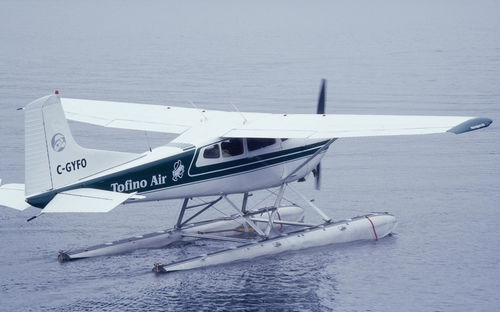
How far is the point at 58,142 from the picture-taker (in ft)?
57.9

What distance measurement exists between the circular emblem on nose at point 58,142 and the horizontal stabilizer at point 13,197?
4.25 feet

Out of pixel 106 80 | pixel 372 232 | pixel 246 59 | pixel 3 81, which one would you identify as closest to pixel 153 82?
pixel 106 80

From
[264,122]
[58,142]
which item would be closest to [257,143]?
[264,122]

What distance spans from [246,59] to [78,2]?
117 m

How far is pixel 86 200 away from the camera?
56.7 feet

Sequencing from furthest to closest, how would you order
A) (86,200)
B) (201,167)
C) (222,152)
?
(222,152), (201,167), (86,200)

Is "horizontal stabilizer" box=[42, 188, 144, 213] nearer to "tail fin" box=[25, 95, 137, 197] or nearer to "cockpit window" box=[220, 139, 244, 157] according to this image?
"tail fin" box=[25, 95, 137, 197]

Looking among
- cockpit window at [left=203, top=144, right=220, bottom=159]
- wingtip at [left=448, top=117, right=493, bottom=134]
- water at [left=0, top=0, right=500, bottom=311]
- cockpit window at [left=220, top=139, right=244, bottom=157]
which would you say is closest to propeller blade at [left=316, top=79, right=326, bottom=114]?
cockpit window at [left=220, top=139, right=244, bottom=157]

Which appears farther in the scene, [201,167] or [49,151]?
[201,167]

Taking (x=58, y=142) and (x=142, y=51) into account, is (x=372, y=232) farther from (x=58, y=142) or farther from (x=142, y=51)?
(x=142, y=51)

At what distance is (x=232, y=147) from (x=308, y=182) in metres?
9.12

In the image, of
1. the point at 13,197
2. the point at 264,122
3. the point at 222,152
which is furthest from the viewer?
the point at 264,122

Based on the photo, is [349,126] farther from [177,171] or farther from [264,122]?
[177,171]

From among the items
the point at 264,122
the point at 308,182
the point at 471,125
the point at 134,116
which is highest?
the point at 134,116
